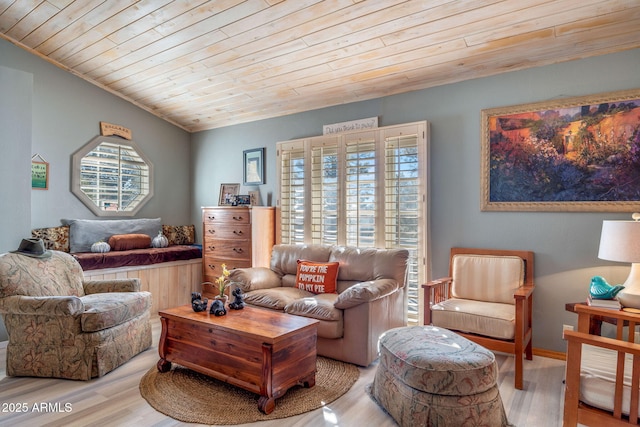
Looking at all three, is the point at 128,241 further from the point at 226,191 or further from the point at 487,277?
the point at 487,277

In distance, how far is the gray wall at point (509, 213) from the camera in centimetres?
302

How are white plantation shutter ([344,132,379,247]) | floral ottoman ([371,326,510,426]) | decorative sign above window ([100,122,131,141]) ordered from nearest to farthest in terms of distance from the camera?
1. floral ottoman ([371,326,510,426])
2. white plantation shutter ([344,132,379,247])
3. decorative sign above window ([100,122,131,141])

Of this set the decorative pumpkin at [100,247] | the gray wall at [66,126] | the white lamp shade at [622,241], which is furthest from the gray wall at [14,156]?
the white lamp shade at [622,241]

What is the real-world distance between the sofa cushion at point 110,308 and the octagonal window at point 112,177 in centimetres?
201

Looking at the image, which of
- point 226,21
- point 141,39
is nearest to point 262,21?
point 226,21

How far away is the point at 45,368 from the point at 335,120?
11.6 ft

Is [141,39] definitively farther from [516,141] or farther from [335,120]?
[516,141]

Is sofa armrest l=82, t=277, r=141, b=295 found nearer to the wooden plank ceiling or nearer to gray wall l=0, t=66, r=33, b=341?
gray wall l=0, t=66, r=33, b=341

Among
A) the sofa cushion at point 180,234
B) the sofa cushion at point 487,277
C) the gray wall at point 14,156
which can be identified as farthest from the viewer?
the sofa cushion at point 180,234

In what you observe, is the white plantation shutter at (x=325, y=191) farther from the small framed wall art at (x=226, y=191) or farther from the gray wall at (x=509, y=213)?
the small framed wall art at (x=226, y=191)

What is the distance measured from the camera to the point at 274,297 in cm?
338

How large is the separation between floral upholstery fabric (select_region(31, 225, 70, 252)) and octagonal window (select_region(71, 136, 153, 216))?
1.51 ft

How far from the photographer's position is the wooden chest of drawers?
4.55 metres

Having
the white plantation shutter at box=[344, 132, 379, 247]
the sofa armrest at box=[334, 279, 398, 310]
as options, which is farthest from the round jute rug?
the white plantation shutter at box=[344, 132, 379, 247]
